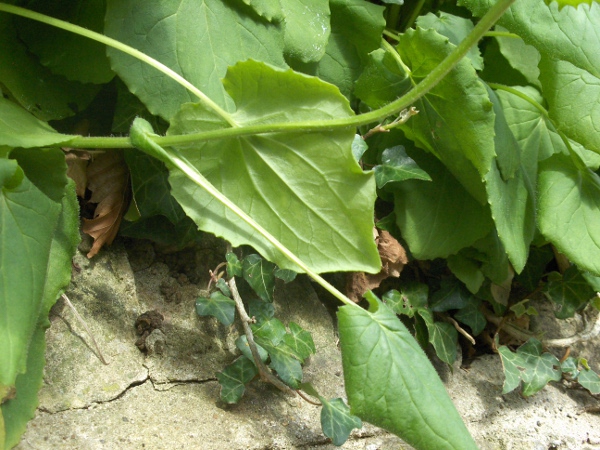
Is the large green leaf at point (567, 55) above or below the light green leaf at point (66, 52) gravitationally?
above

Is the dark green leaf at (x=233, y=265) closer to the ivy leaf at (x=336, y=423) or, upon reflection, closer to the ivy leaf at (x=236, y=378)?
the ivy leaf at (x=236, y=378)

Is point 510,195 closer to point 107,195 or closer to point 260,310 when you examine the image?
point 260,310

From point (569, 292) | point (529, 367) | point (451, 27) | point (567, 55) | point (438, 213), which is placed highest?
point (567, 55)

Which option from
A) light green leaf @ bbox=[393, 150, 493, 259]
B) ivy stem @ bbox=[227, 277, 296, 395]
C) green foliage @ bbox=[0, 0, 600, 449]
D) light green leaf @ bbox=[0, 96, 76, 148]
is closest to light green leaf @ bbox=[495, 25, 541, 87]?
green foliage @ bbox=[0, 0, 600, 449]

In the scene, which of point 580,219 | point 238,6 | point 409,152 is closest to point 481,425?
point 580,219

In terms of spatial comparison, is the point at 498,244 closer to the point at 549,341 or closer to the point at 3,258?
the point at 549,341

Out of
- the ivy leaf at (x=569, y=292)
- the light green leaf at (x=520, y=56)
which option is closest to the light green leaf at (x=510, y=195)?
the light green leaf at (x=520, y=56)

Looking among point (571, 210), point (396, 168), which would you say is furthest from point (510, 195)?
point (396, 168)
